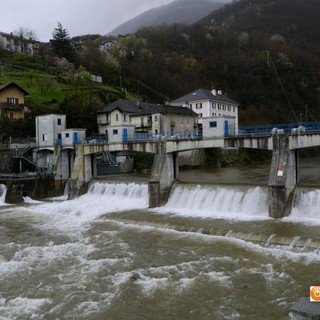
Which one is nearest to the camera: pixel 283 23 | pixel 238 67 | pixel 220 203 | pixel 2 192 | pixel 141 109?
pixel 220 203

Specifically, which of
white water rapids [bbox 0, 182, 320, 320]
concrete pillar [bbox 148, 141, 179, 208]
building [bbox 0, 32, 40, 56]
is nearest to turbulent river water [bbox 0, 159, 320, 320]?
white water rapids [bbox 0, 182, 320, 320]

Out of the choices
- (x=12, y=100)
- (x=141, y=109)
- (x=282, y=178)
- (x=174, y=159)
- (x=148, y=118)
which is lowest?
(x=282, y=178)

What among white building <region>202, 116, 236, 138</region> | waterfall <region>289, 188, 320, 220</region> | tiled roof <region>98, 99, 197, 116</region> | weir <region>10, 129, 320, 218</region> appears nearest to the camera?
waterfall <region>289, 188, 320, 220</region>

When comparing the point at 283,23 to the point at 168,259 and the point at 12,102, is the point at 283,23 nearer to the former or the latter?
the point at 12,102

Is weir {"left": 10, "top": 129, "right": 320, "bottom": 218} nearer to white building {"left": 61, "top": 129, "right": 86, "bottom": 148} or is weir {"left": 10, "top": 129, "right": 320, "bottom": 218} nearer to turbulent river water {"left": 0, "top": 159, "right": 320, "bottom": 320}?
white building {"left": 61, "top": 129, "right": 86, "bottom": 148}

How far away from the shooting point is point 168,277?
16.8 meters

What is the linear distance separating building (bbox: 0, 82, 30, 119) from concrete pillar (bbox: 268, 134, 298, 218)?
142 ft

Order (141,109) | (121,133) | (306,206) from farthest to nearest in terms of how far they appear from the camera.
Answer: (141,109) → (121,133) → (306,206)

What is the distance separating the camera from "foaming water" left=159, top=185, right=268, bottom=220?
1069 inches

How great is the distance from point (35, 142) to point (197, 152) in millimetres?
24801

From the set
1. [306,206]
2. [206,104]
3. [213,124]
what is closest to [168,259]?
[306,206]

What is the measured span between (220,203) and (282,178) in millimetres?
4823

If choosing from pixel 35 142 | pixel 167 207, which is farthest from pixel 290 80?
pixel 167 207

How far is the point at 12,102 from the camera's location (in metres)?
60.1
